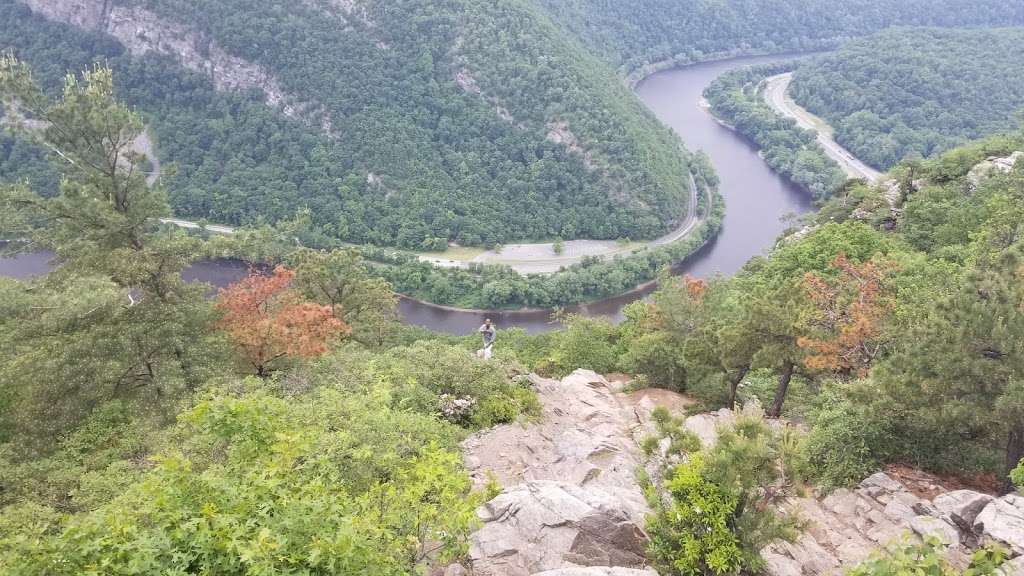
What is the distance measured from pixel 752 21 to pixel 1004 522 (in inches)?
6474

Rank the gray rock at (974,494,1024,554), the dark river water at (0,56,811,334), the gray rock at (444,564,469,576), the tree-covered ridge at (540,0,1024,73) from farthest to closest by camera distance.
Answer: the tree-covered ridge at (540,0,1024,73) < the dark river water at (0,56,811,334) < the gray rock at (444,564,469,576) < the gray rock at (974,494,1024,554)

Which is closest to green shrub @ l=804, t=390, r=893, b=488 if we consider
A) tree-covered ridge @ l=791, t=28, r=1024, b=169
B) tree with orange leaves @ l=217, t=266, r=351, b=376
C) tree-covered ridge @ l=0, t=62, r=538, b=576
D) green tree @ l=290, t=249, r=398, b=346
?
tree-covered ridge @ l=0, t=62, r=538, b=576

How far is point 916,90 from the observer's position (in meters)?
109

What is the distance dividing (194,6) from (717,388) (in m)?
94.4

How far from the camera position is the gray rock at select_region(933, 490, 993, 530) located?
11.8 metres

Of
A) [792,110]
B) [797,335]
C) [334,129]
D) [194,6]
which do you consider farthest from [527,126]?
[797,335]

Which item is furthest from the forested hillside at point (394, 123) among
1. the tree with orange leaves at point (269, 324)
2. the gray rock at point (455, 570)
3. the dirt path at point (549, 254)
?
the gray rock at point (455, 570)

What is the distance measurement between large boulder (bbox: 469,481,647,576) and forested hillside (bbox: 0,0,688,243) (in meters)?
67.2

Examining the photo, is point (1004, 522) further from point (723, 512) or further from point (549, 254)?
point (549, 254)

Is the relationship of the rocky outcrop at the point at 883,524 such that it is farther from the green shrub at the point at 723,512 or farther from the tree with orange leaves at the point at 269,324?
the tree with orange leaves at the point at 269,324

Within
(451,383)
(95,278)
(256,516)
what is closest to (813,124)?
(451,383)

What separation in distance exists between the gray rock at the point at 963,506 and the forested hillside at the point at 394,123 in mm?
67693

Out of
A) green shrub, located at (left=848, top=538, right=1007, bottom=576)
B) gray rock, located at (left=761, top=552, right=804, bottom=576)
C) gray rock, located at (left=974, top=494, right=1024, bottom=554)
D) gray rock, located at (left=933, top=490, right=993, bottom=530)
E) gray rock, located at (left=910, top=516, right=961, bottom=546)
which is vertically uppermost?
green shrub, located at (left=848, top=538, right=1007, bottom=576)

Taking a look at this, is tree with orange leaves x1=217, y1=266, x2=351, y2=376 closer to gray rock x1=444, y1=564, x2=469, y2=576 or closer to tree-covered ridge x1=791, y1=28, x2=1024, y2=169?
gray rock x1=444, y1=564, x2=469, y2=576
